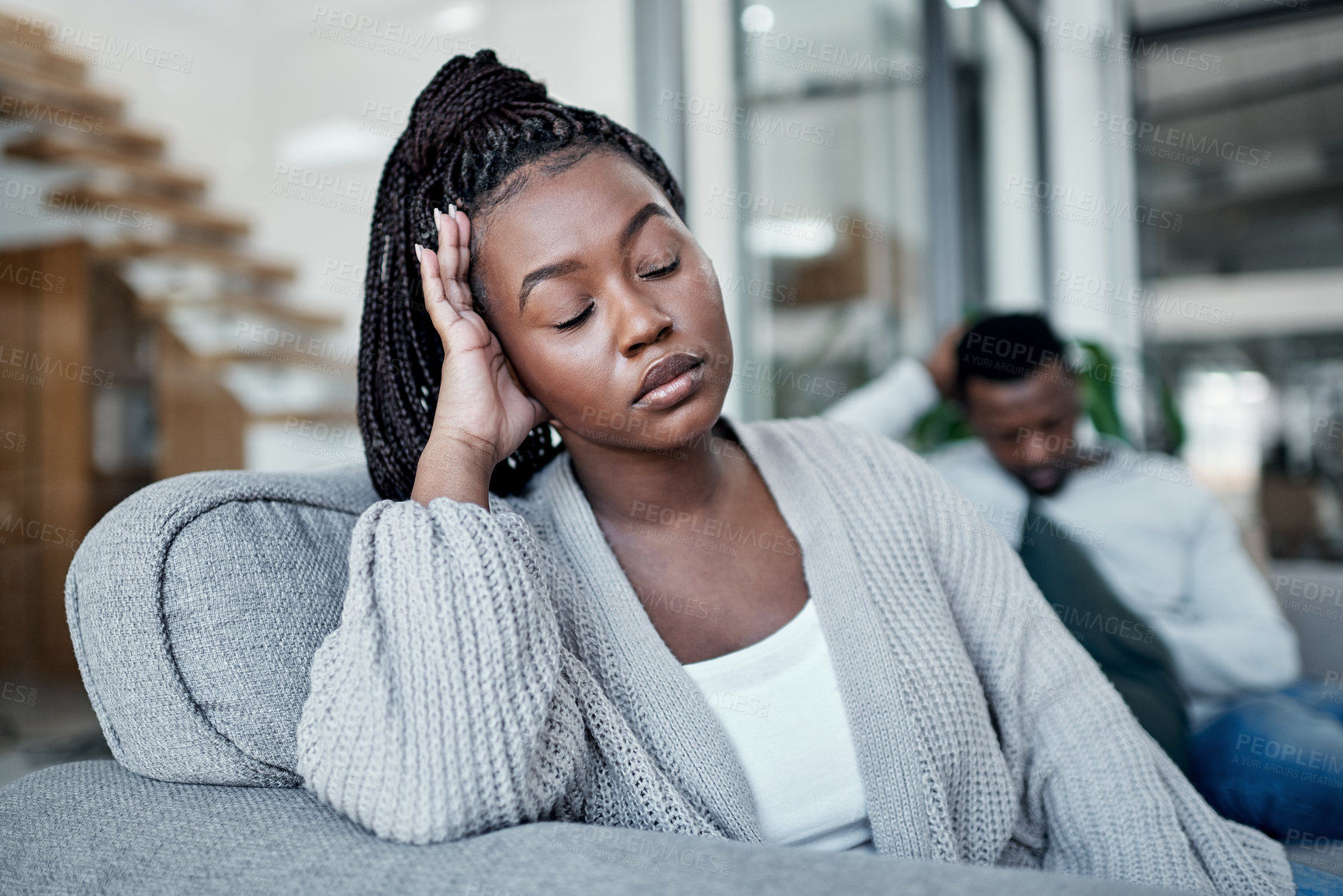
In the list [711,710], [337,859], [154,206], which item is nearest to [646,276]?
[711,710]

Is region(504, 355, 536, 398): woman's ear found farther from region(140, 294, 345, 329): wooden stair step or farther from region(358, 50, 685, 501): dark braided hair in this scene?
region(140, 294, 345, 329): wooden stair step

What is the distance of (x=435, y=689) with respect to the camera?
2.49ft

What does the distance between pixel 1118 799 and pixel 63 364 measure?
1510 mm

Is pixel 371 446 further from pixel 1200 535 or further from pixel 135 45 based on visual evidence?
pixel 1200 535

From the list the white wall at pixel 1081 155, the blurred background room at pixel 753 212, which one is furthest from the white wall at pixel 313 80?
the white wall at pixel 1081 155

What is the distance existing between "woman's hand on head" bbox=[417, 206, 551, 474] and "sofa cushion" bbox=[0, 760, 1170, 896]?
35 centimetres

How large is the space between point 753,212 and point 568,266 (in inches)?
64.9

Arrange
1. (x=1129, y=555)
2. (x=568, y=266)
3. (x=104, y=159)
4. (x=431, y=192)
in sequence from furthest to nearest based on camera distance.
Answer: (x=1129, y=555)
(x=104, y=159)
(x=431, y=192)
(x=568, y=266)

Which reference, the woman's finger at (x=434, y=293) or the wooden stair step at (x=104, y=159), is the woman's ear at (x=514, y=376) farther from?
the wooden stair step at (x=104, y=159)

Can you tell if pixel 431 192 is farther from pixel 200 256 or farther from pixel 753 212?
pixel 753 212

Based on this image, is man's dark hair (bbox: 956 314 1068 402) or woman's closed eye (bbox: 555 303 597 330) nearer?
woman's closed eye (bbox: 555 303 597 330)

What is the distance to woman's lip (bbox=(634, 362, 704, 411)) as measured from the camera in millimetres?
930

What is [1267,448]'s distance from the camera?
4551mm

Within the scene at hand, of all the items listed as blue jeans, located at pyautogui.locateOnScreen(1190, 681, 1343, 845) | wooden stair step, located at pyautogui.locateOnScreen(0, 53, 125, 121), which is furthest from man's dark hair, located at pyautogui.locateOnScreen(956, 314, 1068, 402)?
wooden stair step, located at pyautogui.locateOnScreen(0, 53, 125, 121)
